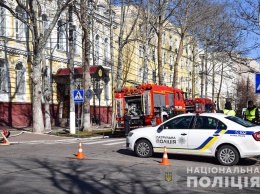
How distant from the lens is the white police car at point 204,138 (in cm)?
1117

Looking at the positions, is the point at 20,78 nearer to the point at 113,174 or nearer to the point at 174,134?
the point at 174,134

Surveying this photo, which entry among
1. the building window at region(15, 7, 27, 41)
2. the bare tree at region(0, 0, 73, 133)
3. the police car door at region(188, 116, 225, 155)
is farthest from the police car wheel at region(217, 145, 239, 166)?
the building window at region(15, 7, 27, 41)

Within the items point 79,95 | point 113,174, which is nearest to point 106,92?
point 79,95

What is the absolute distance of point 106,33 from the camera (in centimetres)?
4059

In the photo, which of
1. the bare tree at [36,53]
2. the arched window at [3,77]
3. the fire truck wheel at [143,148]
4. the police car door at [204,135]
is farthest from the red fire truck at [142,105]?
the police car door at [204,135]

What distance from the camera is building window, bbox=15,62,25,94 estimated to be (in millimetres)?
29266

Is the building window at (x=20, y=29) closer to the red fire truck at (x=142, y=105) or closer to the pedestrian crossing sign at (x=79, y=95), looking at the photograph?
the pedestrian crossing sign at (x=79, y=95)

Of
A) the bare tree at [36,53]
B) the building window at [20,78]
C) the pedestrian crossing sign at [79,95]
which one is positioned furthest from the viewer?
the building window at [20,78]

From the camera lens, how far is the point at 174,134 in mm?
12188

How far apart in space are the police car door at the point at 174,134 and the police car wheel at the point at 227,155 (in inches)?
43.1

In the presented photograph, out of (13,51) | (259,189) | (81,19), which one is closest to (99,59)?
(13,51)

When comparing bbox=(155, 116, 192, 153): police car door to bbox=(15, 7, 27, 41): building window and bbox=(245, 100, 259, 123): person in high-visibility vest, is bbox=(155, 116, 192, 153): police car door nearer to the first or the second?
bbox=(245, 100, 259, 123): person in high-visibility vest

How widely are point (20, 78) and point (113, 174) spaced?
21.5m

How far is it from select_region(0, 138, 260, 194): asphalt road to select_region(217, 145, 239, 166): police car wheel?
0.28 meters
